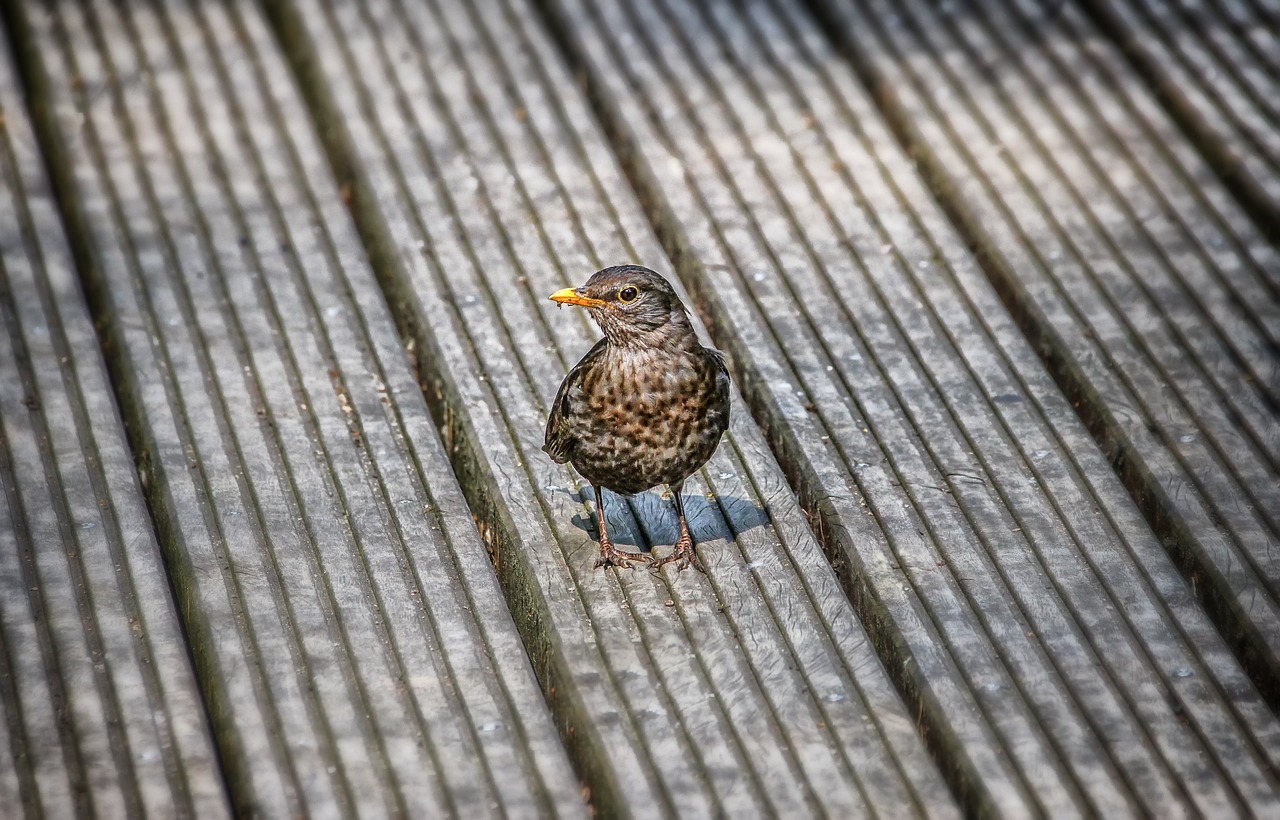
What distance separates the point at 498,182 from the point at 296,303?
3.01 ft

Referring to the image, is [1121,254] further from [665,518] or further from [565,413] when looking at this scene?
[565,413]

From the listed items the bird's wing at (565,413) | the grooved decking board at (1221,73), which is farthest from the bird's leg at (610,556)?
the grooved decking board at (1221,73)

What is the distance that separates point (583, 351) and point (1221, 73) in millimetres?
2836

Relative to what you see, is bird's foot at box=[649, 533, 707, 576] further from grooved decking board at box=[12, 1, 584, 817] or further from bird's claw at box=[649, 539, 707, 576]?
grooved decking board at box=[12, 1, 584, 817]

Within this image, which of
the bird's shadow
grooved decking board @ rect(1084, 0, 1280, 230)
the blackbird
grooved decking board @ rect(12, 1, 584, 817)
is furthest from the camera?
grooved decking board @ rect(1084, 0, 1280, 230)

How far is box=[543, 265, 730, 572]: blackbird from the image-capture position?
386 cm

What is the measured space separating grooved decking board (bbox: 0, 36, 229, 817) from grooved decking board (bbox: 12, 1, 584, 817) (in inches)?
3.5

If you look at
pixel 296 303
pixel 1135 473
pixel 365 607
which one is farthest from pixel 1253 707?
pixel 296 303

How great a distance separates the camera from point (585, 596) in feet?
12.4

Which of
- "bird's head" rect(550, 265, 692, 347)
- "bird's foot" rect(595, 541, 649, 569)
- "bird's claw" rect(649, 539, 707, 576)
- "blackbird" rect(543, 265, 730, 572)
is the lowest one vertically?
"bird's claw" rect(649, 539, 707, 576)

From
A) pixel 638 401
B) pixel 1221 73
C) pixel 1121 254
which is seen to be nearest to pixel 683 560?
pixel 638 401

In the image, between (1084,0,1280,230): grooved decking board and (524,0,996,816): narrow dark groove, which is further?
(1084,0,1280,230): grooved decking board

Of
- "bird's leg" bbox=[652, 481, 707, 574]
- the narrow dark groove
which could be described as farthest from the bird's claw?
the narrow dark groove

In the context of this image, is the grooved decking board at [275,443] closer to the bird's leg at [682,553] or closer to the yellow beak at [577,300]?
the bird's leg at [682,553]
